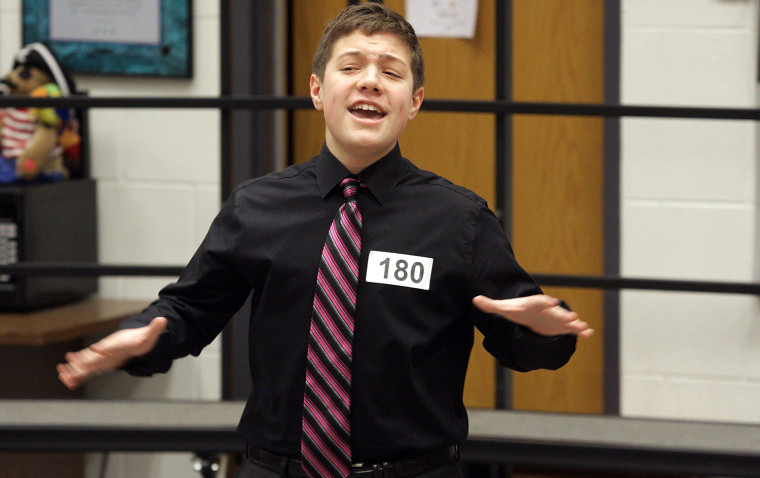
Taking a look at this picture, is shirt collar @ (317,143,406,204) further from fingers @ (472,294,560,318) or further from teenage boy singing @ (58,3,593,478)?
fingers @ (472,294,560,318)

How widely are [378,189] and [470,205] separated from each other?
14 centimetres

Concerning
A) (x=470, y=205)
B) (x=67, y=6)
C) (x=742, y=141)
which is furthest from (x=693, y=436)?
(x=67, y=6)

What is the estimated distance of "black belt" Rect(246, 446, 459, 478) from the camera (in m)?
1.33

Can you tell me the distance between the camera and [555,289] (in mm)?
2635

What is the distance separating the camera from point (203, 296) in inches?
55.8

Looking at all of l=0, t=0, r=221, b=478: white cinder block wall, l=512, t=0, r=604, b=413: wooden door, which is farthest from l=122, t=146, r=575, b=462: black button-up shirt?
l=0, t=0, r=221, b=478: white cinder block wall

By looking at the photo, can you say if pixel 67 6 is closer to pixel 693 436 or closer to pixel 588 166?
pixel 588 166

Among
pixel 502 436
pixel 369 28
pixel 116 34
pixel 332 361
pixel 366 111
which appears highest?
pixel 116 34

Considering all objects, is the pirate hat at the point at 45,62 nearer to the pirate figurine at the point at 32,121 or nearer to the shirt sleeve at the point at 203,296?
the pirate figurine at the point at 32,121

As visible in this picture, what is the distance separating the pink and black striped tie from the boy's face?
0.13 meters

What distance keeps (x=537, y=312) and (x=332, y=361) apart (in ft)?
0.99

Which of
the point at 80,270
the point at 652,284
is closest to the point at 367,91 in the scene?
the point at 652,284

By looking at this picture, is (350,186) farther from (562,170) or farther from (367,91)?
(562,170)

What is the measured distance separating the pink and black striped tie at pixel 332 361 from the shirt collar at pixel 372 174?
6 cm
